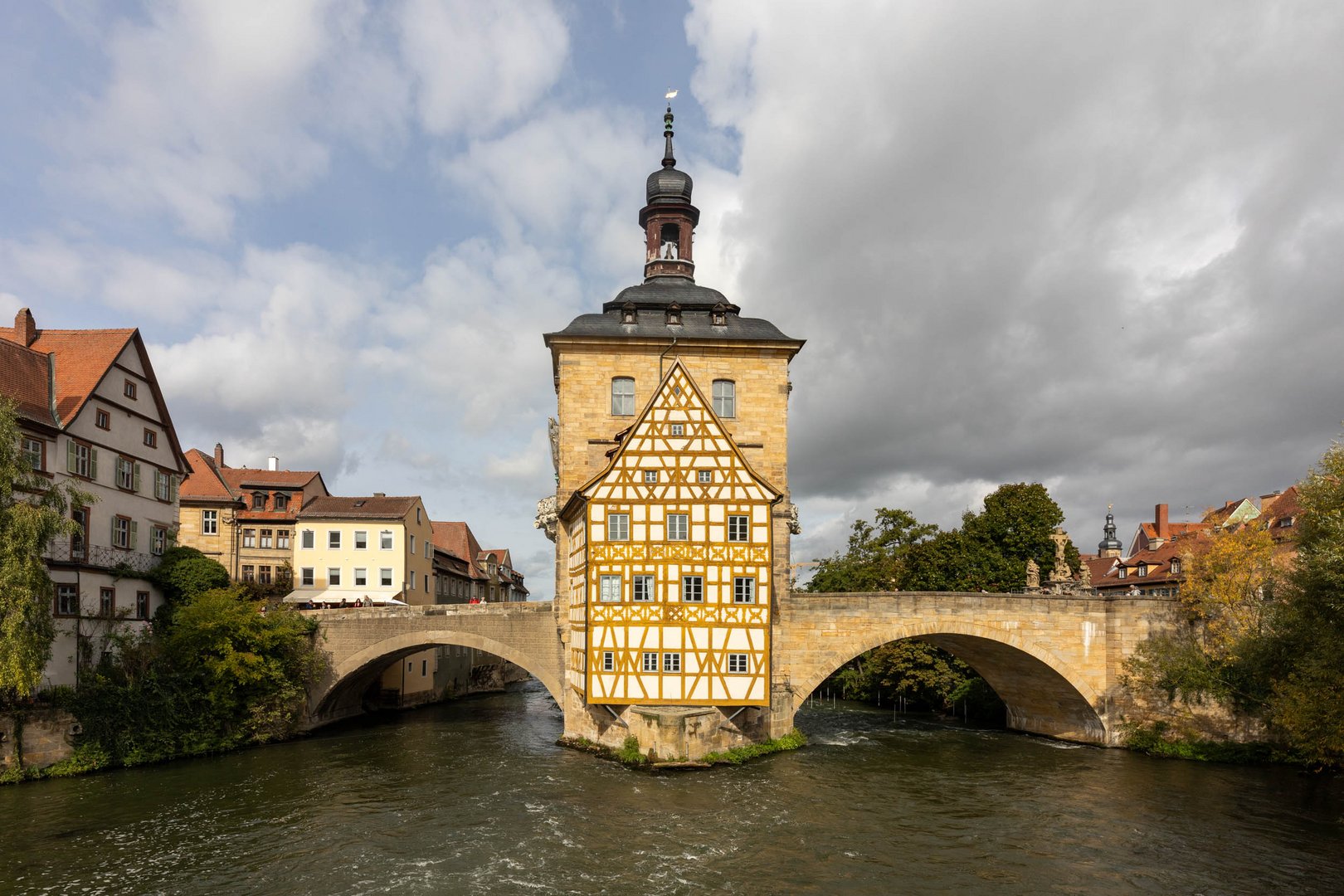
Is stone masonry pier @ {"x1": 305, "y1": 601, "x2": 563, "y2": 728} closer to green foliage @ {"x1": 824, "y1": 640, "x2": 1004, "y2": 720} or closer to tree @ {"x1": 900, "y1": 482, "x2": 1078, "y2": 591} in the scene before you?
green foliage @ {"x1": 824, "y1": 640, "x2": 1004, "y2": 720}

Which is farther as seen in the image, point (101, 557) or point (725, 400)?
point (725, 400)

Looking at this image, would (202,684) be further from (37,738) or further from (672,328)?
(672,328)

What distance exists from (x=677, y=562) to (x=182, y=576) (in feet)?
58.6

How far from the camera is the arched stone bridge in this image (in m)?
31.0

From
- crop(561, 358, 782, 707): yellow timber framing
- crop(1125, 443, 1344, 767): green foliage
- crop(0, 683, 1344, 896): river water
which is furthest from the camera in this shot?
crop(561, 358, 782, 707): yellow timber framing

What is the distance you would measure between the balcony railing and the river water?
651 centimetres

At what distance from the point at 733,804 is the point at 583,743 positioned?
29.2 ft

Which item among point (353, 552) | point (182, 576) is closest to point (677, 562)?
point (182, 576)

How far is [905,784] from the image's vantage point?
25266mm

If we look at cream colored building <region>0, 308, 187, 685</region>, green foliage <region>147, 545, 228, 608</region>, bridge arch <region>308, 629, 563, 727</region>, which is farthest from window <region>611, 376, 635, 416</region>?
cream colored building <region>0, 308, 187, 685</region>

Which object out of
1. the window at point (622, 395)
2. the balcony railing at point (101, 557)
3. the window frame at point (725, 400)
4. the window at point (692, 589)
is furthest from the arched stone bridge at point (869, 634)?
the window at point (622, 395)

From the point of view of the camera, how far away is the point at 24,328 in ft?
95.9

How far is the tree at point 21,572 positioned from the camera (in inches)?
837

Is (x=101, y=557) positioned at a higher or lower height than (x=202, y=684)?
higher
